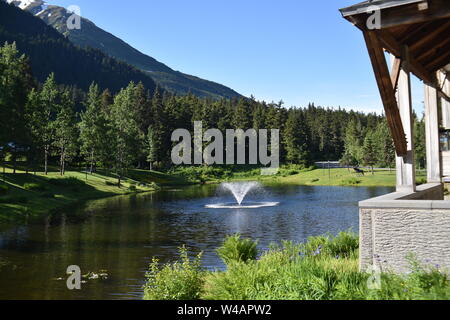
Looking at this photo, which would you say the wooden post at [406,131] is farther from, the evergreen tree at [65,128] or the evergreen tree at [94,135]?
the evergreen tree at [94,135]

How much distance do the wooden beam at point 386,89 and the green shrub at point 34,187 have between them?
1569 inches

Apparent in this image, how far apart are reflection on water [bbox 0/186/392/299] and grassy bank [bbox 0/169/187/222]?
2641 mm

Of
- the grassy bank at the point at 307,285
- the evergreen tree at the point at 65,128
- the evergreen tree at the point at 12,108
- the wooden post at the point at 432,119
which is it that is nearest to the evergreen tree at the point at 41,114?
the evergreen tree at the point at 65,128

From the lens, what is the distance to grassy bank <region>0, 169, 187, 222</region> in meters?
33.9

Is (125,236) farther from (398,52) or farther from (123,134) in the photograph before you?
(123,134)

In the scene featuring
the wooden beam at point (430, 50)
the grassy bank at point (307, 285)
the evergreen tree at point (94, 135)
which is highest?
the evergreen tree at point (94, 135)

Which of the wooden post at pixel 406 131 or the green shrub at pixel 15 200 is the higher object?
the wooden post at pixel 406 131

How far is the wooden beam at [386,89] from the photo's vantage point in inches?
363

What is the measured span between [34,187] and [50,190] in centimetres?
246

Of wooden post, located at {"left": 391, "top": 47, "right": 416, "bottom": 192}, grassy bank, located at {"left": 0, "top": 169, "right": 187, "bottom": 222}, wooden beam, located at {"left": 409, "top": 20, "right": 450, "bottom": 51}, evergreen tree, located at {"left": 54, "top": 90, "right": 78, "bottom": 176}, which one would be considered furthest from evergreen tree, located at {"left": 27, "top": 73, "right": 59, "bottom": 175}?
wooden post, located at {"left": 391, "top": 47, "right": 416, "bottom": 192}

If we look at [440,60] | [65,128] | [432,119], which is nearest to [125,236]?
[432,119]

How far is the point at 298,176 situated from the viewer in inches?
3548
